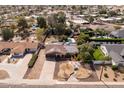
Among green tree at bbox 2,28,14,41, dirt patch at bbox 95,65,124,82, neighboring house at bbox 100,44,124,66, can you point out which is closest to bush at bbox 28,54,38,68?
dirt patch at bbox 95,65,124,82

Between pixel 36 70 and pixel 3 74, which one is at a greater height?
pixel 3 74

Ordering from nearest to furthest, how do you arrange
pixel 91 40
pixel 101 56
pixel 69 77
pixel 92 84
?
1. pixel 92 84
2. pixel 69 77
3. pixel 101 56
4. pixel 91 40

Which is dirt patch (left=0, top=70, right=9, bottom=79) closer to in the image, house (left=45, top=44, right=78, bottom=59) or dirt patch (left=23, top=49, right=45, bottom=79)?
dirt patch (left=23, top=49, right=45, bottom=79)

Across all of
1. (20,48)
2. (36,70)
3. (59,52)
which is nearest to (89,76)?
(36,70)

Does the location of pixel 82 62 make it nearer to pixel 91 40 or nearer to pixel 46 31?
pixel 91 40

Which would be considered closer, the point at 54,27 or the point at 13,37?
the point at 13,37

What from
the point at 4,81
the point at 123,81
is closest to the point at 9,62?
the point at 4,81

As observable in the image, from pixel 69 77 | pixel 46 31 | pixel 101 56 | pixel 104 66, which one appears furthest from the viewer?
pixel 46 31

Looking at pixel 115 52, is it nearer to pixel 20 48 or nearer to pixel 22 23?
pixel 20 48
